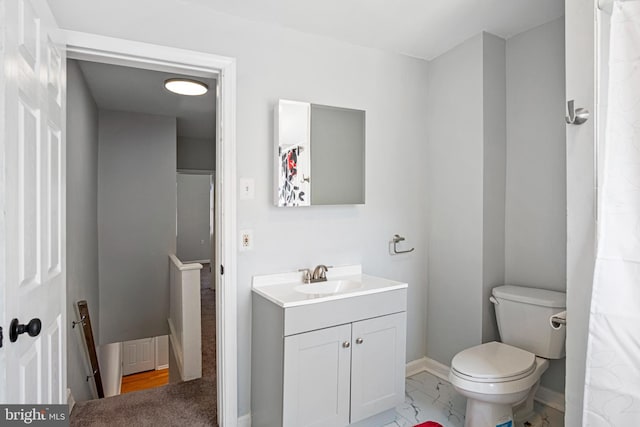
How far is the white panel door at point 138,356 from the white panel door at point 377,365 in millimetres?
4433

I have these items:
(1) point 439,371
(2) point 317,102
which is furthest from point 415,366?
(2) point 317,102

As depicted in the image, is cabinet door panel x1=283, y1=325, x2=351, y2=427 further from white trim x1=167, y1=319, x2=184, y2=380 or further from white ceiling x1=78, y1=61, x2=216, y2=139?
white ceiling x1=78, y1=61, x2=216, y2=139

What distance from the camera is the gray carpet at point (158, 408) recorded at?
227 centimetres

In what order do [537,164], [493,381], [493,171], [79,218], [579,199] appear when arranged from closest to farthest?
[579,199] → [493,381] → [537,164] → [493,171] → [79,218]

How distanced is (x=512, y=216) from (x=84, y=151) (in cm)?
347

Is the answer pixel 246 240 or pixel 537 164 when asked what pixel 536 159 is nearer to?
pixel 537 164

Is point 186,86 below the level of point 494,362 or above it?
above

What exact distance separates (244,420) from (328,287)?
2.94ft

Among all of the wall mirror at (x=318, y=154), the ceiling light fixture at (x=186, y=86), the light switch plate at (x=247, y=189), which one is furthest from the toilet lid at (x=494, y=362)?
the ceiling light fixture at (x=186, y=86)

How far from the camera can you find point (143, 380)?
5406 millimetres

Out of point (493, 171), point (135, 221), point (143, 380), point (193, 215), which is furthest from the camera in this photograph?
point (193, 215)

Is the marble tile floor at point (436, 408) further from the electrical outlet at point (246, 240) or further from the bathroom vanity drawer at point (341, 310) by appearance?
the electrical outlet at point (246, 240)

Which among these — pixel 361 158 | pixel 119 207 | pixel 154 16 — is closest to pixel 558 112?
pixel 361 158

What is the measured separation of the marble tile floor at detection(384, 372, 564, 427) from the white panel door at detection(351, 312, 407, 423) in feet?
0.65
